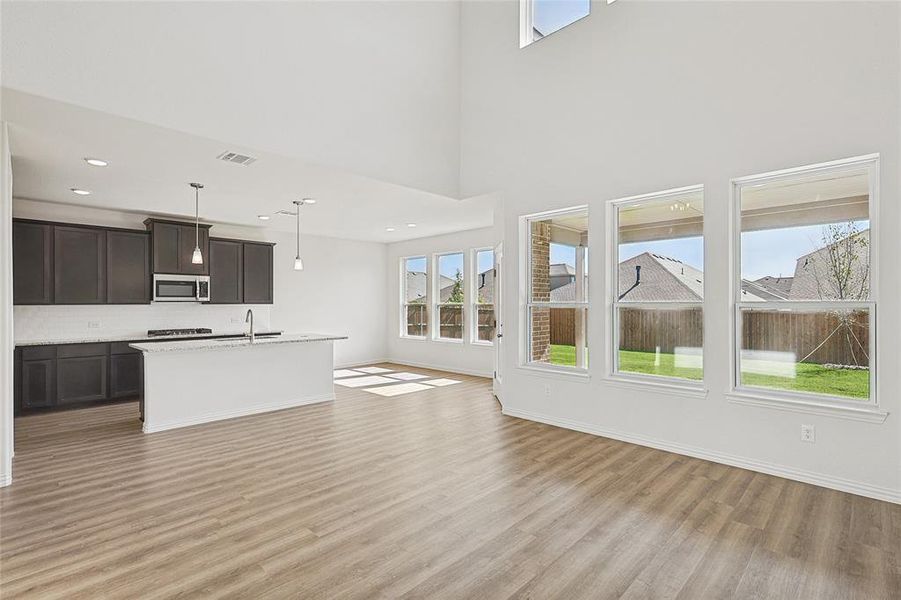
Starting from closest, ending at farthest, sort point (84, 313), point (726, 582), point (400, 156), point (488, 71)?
point (726, 582), point (400, 156), point (488, 71), point (84, 313)

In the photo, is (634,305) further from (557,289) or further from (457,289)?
(457,289)

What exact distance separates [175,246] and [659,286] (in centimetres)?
660

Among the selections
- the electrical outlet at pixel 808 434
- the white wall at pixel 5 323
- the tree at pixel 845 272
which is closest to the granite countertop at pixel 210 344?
the white wall at pixel 5 323

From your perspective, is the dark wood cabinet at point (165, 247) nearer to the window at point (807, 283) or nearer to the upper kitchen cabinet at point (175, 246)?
the upper kitchen cabinet at point (175, 246)

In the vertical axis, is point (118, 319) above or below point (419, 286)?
below

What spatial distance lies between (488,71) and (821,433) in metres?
4.93

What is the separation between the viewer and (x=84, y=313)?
6500 millimetres

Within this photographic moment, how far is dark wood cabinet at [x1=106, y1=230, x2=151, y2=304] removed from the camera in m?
6.41

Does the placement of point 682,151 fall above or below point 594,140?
below

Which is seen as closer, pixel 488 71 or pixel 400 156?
pixel 400 156

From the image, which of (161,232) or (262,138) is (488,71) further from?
(161,232)

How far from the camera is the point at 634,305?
456cm

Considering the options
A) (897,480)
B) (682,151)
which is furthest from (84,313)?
(897,480)

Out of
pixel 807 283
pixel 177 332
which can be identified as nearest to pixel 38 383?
pixel 177 332
